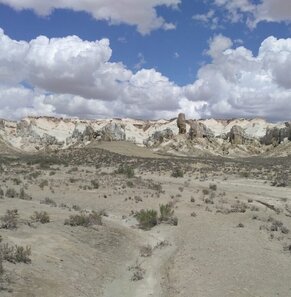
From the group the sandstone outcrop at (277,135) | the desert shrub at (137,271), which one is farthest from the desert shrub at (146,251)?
the sandstone outcrop at (277,135)

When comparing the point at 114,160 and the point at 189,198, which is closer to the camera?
the point at 189,198

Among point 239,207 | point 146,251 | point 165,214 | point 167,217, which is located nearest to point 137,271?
point 146,251

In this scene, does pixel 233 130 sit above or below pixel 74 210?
above

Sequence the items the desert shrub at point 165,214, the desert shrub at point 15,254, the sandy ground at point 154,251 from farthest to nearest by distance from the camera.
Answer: the desert shrub at point 165,214, the sandy ground at point 154,251, the desert shrub at point 15,254

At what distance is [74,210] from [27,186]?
982 cm

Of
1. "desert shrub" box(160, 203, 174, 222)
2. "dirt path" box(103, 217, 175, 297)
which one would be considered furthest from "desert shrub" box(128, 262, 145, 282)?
"desert shrub" box(160, 203, 174, 222)

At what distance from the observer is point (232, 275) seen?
13.3 meters

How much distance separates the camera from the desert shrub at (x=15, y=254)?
1169 centimetres

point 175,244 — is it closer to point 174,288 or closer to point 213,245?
point 213,245

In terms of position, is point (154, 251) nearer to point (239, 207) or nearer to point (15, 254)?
point (15, 254)

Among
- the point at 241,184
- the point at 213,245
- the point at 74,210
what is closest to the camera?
the point at 213,245

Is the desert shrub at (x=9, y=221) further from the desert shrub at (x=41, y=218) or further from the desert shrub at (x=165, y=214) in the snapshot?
the desert shrub at (x=165, y=214)

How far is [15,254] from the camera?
1189 cm

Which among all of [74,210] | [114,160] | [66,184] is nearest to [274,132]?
[114,160]
